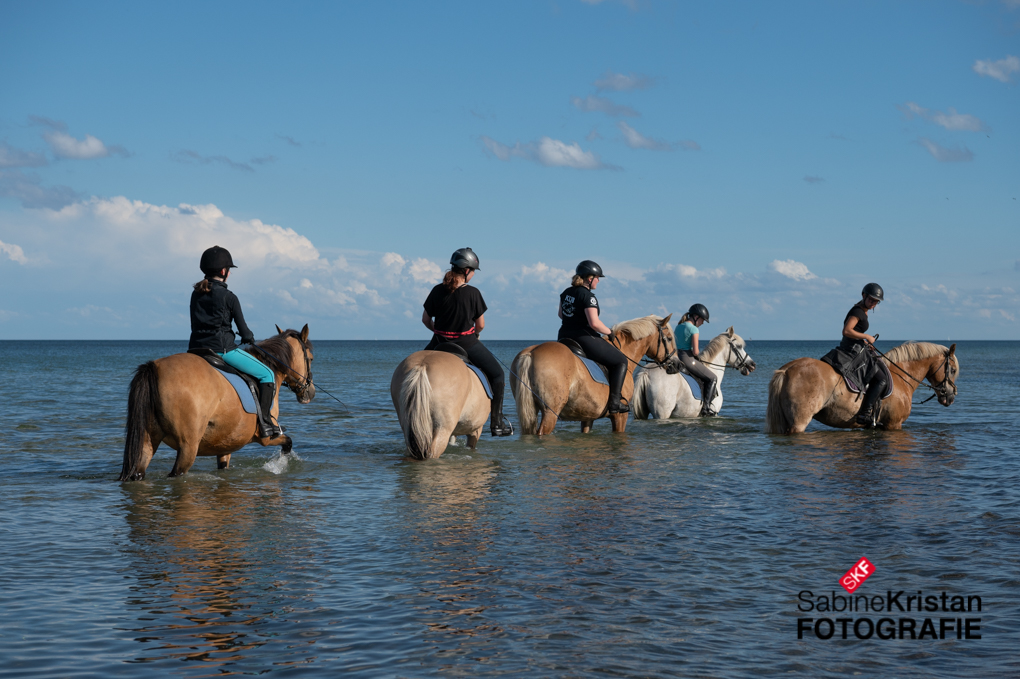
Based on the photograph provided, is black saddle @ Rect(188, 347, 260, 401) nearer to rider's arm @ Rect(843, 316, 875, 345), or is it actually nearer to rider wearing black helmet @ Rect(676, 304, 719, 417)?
rider's arm @ Rect(843, 316, 875, 345)

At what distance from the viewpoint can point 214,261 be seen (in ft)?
29.9

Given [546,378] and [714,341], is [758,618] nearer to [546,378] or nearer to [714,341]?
[546,378]

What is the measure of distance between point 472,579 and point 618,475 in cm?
453

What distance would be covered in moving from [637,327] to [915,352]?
5066 mm

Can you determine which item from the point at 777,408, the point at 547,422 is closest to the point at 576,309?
the point at 547,422

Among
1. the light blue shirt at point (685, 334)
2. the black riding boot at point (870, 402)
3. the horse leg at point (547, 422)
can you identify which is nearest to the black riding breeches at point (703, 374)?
the light blue shirt at point (685, 334)

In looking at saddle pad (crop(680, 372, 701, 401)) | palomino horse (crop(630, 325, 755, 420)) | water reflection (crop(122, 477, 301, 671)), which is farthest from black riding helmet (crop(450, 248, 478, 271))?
saddle pad (crop(680, 372, 701, 401))

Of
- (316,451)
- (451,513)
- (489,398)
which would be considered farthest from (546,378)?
A: (451,513)

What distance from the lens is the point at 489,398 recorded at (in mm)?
10664

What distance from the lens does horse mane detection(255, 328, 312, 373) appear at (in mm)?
10102

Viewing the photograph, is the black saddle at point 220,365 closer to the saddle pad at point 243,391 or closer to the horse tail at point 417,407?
the saddle pad at point 243,391

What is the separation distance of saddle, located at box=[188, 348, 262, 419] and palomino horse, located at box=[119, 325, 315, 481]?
72mm

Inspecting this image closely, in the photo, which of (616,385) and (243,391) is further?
(616,385)

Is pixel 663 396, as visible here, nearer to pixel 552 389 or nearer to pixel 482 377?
pixel 552 389
